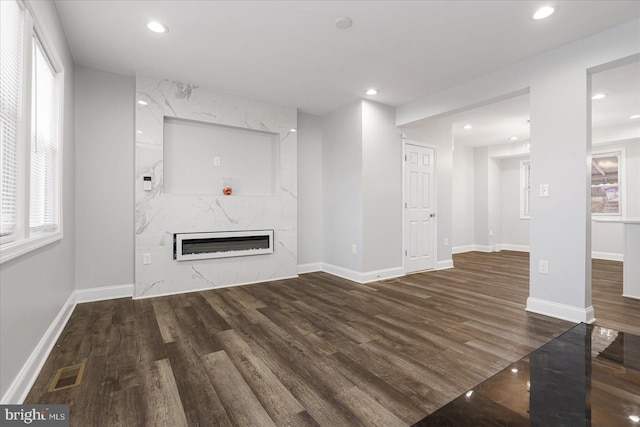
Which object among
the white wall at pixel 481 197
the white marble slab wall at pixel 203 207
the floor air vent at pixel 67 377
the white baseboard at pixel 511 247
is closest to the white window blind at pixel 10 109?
the floor air vent at pixel 67 377

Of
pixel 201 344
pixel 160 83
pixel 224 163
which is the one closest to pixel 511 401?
pixel 201 344

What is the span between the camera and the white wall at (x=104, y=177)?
10.9 ft

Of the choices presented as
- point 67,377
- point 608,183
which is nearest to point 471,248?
point 608,183

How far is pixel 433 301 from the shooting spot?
3.31 m

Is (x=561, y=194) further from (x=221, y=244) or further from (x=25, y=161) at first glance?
(x=25, y=161)

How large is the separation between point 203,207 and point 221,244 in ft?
1.81

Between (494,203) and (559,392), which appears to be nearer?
(559,392)

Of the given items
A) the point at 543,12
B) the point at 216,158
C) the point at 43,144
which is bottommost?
the point at 43,144

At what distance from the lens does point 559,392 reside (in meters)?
1.63

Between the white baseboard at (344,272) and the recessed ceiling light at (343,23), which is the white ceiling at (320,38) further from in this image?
the white baseboard at (344,272)

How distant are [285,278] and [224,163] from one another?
1.89 metres

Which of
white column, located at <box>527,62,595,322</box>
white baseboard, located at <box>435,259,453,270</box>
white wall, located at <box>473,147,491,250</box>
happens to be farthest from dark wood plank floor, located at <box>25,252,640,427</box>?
white wall, located at <box>473,147,491,250</box>

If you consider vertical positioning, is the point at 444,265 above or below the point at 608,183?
below

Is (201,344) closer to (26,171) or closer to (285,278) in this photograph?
(26,171)
